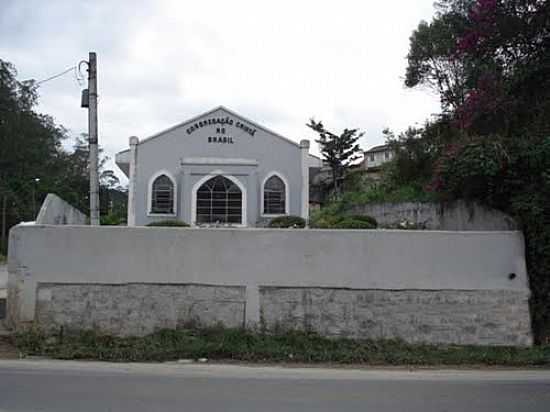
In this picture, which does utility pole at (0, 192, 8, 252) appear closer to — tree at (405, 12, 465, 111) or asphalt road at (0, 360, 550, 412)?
tree at (405, 12, 465, 111)

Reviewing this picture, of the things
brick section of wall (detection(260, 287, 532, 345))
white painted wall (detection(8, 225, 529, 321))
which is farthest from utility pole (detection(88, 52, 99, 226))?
brick section of wall (detection(260, 287, 532, 345))

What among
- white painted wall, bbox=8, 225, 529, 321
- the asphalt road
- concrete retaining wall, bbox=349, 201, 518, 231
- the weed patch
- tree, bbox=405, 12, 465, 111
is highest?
tree, bbox=405, 12, 465, 111

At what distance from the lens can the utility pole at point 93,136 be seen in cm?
1265

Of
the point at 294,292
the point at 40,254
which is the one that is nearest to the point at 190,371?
the point at 294,292

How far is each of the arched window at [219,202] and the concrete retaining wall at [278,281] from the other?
15.0 m

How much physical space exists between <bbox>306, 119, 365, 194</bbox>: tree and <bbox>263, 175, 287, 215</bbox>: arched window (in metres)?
22.6

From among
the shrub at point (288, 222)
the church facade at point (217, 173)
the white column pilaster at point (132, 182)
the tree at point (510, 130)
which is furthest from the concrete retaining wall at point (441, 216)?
the white column pilaster at point (132, 182)

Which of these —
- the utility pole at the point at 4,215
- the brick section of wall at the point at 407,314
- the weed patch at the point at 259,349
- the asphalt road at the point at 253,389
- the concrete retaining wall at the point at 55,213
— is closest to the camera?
the asphalt road at the point at 253,389

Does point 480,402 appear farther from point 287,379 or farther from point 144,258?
point 144,258

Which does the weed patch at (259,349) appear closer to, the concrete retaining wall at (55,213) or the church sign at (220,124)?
the concrete retaining wall at (55,213)

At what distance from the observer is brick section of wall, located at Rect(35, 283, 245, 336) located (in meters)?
9.48

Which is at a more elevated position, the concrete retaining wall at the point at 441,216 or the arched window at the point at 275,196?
the arched window at the point at 275,196

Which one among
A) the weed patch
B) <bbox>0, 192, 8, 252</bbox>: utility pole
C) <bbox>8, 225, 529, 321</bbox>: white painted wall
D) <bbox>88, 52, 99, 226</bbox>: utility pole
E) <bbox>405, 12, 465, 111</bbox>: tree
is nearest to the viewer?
the weed patch

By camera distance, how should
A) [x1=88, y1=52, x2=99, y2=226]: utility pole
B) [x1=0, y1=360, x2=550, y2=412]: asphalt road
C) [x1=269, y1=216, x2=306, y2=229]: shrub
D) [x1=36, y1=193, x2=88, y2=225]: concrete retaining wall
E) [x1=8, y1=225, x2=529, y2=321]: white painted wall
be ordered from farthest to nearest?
[x1=269, y1=216, x2=306, y2=229]: shrub, [x1=88, y1=52, x2=99, y2=226]: utility pole, [x1=36, y1=193, x2=88, y2=225]: concrete retaining wall, [x1=8, y1=225, x2=529, y2=321]: white painted wall, [x1=0, y1=360, x2=550, y2=412]: asphalt road
